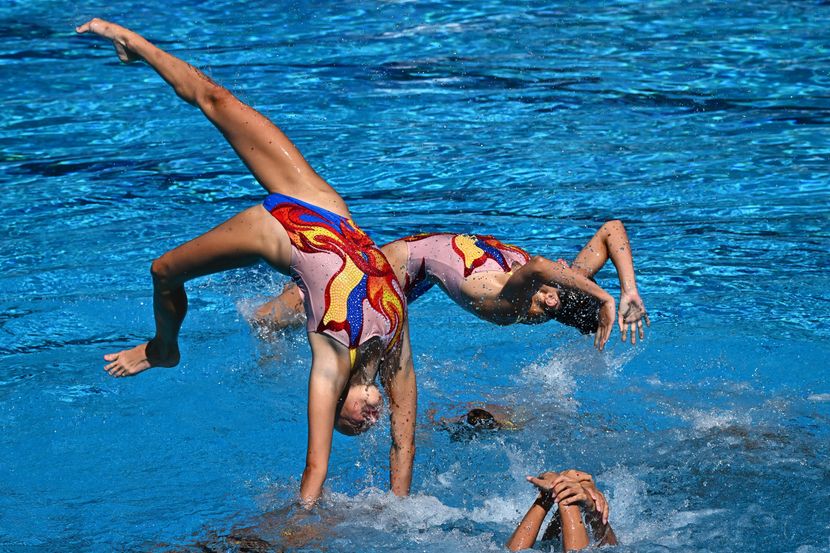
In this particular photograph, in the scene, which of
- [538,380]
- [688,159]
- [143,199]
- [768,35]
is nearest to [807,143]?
[688,159]

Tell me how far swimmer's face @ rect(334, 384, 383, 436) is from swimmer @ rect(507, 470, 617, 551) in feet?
2.56

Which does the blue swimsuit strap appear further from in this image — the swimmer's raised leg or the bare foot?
the bare foot

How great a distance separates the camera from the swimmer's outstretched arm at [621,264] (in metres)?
5.06

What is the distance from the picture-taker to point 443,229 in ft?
23.9

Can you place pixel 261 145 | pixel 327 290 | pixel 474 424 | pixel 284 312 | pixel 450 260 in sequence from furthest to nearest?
pixel 284 312 → pixel 450 260 → pixel 474 424 → pixel 261 145 → pixel 327 290

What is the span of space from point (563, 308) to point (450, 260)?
0.65m

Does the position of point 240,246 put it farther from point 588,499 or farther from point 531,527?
point 588,499

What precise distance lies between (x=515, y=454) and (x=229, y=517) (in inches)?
56.9

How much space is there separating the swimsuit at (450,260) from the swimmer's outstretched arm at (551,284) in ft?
0.79

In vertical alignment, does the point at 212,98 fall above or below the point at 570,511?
above

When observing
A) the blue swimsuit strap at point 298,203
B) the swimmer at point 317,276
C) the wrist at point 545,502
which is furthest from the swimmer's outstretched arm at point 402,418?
the wrist at point 545,502

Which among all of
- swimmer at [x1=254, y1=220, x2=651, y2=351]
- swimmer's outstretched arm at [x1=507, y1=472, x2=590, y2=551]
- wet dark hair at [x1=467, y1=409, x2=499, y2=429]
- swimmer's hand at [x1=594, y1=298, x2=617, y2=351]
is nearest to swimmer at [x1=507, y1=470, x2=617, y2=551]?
swimmer's outstretched arm at [x1=507, y1=472, x2=590, y2=551]

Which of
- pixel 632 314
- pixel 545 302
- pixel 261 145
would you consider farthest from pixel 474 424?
pixel 261 145

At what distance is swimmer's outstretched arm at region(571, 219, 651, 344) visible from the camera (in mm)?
5062
